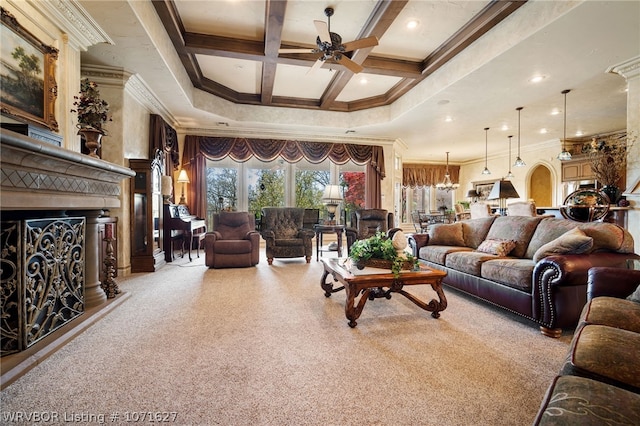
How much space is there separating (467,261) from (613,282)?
1.33 meters

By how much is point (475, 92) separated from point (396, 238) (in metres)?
3.44

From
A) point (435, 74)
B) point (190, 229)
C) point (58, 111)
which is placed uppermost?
point (435, 74)

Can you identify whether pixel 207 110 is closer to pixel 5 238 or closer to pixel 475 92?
pixel 5 238

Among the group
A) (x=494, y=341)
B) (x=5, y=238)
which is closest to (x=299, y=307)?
(x=494, y=341)

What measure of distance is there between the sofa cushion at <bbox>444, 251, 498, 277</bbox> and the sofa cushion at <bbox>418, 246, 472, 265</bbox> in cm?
11

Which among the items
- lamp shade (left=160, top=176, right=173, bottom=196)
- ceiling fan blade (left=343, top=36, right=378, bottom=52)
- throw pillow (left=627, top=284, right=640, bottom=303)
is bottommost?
throw pillow (left=627, top=284, right=640, bottom=303)

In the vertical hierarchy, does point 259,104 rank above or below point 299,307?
above

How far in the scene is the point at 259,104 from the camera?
619 cm

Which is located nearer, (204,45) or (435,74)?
(204,45)

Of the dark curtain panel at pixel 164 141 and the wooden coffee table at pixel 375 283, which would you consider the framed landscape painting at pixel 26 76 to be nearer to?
the dark curtain panel at pixel 164 141

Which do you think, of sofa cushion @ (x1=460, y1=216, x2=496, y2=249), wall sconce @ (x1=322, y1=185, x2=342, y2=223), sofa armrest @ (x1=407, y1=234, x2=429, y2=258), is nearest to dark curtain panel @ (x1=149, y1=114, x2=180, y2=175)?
wall sconce @ (x1=322, y1=185, x2=342, y2=223)

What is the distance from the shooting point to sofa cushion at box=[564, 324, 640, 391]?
946 mm

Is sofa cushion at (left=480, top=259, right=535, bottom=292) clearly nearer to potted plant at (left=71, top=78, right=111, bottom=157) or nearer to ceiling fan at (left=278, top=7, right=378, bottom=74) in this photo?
ceiling fan at (left=278, top=7, right=378, bottom=74)

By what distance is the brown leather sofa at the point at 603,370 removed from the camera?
2.37 ft
